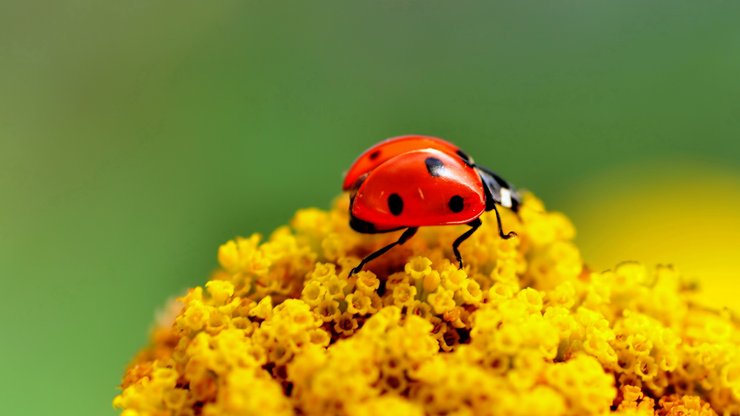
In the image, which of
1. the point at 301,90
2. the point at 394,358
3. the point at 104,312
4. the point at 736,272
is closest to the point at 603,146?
the point at 736,272

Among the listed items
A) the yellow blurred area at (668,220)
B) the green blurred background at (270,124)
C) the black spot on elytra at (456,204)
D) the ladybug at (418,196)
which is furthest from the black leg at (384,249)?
the yellow blurred area at (668,220)

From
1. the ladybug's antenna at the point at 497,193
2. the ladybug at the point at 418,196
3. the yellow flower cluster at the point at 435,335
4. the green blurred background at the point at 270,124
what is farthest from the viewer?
the green blurred background at the point at 270,124

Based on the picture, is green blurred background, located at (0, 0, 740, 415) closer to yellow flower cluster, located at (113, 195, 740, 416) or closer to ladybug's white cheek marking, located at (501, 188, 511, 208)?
yellow flower cluster, located at (113, 195, 740, 416)

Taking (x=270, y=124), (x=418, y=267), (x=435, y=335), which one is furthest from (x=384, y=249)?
(x=270, y=124)

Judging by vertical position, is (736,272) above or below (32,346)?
below

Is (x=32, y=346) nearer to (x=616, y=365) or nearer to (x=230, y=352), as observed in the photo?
(x=230, y=352)

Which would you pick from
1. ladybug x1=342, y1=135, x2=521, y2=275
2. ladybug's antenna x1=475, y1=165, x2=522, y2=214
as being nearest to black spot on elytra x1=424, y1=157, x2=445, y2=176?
ladybug x1=342, y1=135, x2=521, y2=275

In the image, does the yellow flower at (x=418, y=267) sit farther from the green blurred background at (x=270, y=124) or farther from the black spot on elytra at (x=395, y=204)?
the green blurred background at (x=270, y=124)
